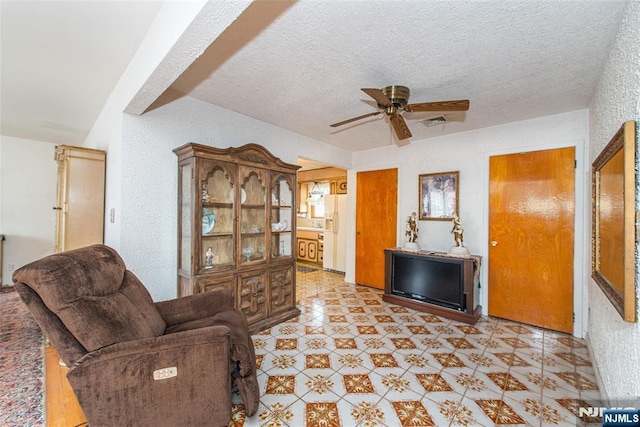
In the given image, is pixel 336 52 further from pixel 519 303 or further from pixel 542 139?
pixel 519 303

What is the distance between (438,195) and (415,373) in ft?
8.29

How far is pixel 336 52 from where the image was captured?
6.24 ft

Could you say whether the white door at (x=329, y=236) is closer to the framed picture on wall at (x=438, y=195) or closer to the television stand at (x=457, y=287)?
the television stand at (x=457, y=287)

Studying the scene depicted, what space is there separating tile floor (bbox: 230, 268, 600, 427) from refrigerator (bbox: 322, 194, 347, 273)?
242cm

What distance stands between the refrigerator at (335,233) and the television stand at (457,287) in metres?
1.95

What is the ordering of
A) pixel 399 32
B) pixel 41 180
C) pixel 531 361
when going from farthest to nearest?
pixel 41 180 → pixel 531 361 → pixel 399 32

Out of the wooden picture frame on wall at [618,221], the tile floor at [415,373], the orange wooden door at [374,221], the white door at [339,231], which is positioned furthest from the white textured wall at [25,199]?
the wooden picture frame on wall at [618,221]

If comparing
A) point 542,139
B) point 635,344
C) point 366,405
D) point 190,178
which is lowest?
point 366,405

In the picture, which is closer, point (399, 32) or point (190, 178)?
point (399, 32)

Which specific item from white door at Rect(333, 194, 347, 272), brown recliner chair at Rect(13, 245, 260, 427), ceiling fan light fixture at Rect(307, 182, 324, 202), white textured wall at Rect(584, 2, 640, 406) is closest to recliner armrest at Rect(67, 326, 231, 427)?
brown recliner chair at Rect(13, 245, 260, 427)

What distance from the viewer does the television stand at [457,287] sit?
3193mm

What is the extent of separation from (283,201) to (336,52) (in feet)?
6.40

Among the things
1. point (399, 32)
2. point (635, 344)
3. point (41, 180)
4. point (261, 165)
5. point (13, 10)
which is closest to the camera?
point (635, 344)

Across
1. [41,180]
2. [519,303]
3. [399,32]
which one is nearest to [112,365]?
[399,32]
